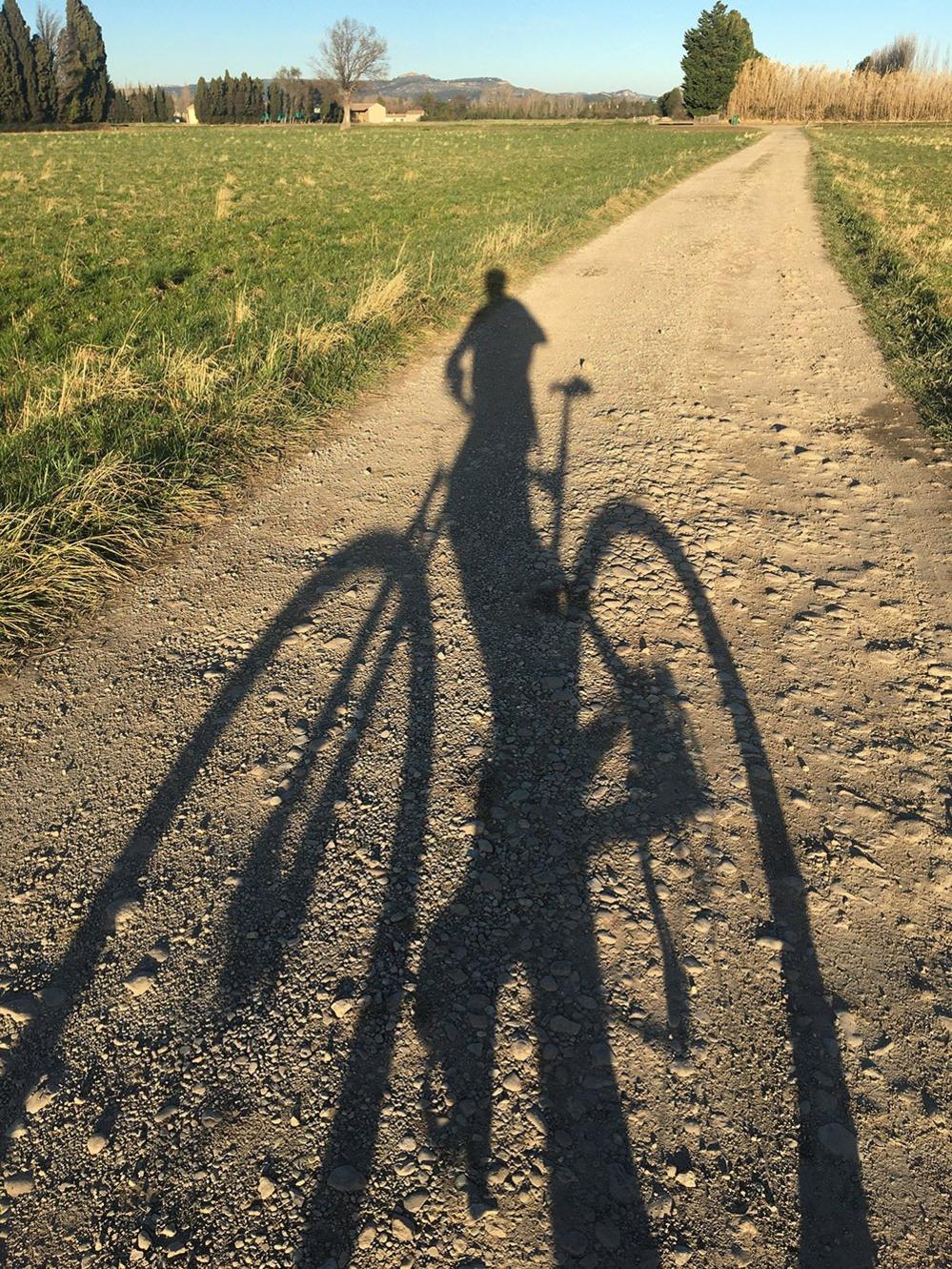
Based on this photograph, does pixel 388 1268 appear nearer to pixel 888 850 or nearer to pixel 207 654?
pixel 888 850

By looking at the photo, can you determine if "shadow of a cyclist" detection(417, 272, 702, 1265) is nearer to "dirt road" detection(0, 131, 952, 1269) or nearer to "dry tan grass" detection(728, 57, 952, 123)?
"dirt road" detection(0, 131, 952, 1269)

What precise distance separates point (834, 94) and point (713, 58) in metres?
16.0

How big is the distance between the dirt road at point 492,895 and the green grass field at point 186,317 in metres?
0.57

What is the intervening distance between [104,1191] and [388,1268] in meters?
0.72

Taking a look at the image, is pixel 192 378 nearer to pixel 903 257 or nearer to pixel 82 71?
pixel 903 257

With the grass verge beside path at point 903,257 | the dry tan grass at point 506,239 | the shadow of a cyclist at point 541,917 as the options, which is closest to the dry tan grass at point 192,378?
the shadow of a cyclist at point 541,917

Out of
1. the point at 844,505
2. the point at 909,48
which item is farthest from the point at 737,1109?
the point at 909,48

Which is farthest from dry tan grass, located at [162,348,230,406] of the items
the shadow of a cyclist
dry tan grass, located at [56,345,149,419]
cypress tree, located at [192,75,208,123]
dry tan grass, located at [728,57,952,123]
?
cypress tree, located at [192,75,208,123]

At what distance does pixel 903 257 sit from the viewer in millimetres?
12891

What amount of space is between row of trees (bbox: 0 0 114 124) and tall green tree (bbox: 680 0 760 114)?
5896 centimetres

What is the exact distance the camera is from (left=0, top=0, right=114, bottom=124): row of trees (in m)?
68.9

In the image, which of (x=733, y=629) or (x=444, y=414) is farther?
(x=444, y=414)

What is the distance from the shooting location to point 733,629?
407 centimetres

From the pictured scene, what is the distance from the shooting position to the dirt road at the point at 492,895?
6.32ft
